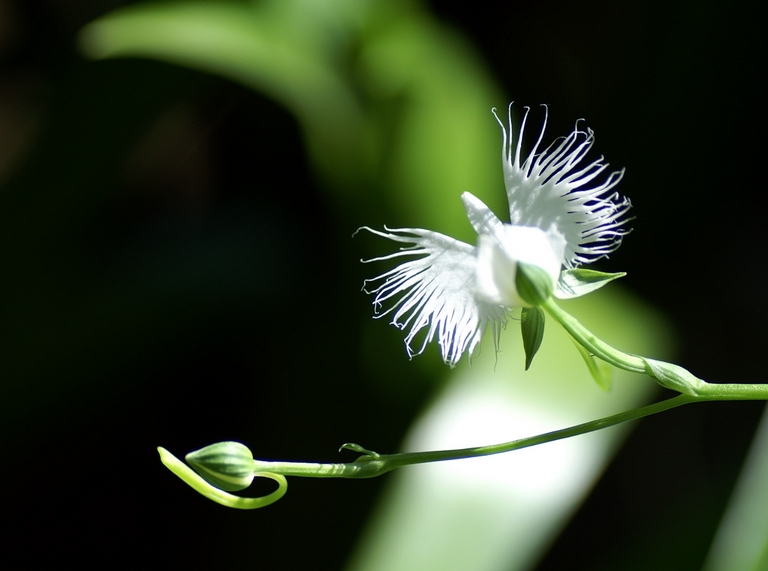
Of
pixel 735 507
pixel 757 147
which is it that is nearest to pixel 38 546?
pixel 735 507

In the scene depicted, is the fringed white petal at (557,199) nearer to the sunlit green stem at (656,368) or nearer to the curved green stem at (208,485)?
the sunlit green stem at (656,368)

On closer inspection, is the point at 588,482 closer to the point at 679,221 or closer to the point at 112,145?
the point at 679,221

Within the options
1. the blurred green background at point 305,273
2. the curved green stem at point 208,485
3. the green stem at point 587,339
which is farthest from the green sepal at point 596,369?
the blurred green background at point 305,273

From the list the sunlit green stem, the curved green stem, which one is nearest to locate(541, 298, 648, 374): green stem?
the sunlit green stem

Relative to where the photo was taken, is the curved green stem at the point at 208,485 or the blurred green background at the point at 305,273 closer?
the curved green stem at the point at 208,485

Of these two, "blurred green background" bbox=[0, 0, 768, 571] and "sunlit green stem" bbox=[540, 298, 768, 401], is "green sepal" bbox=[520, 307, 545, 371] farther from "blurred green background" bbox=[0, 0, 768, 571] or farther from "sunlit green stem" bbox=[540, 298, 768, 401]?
"blurred green background" bbox=[0, 0, 768, 571]
